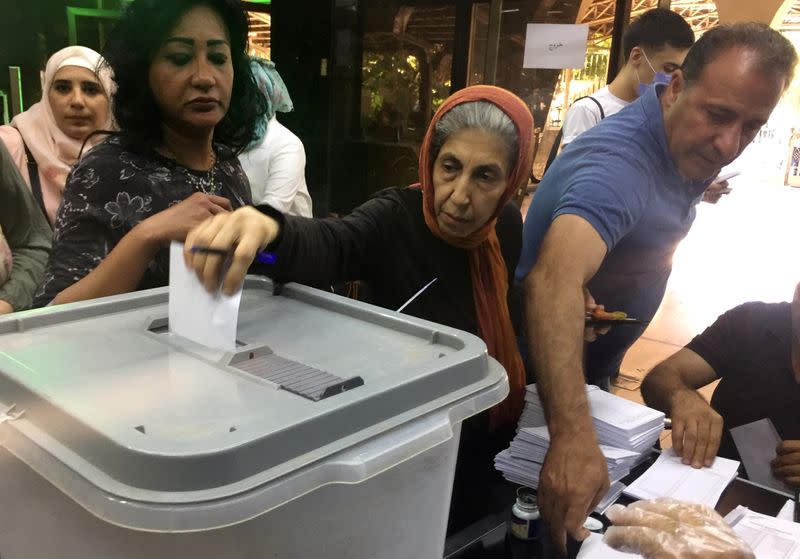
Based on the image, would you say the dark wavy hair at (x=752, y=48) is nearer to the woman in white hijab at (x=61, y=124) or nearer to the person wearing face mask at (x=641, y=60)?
the person wearing face mask at (x=641, y=60)

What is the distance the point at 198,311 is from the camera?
711mm

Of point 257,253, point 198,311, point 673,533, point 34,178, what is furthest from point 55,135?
point 673,533

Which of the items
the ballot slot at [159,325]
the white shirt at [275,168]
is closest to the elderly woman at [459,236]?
the ballot slot at [159,325]

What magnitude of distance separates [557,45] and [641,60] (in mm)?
669

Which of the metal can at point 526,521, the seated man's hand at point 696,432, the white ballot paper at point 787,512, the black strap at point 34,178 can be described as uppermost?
the black strap at point 34,178

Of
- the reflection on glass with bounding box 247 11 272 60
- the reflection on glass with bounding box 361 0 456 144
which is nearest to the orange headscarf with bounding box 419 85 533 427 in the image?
the reflection on glass with bounding box 361 0 456 144

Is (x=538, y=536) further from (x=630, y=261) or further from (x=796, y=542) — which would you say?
(x=630, y=261)

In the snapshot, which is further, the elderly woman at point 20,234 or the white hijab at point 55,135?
the white hijab at point 55,135

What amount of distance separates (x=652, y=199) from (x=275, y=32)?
3.85 metres

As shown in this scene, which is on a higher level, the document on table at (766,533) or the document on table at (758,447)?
the document on table at (766,533)

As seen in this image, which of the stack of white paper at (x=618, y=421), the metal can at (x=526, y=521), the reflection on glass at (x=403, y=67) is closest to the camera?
the metal can at (x=526, y=521)

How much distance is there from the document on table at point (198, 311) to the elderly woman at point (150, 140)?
314 millimetres

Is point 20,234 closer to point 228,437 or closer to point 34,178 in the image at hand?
point 34,178

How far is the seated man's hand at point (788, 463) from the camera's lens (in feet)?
4.30
